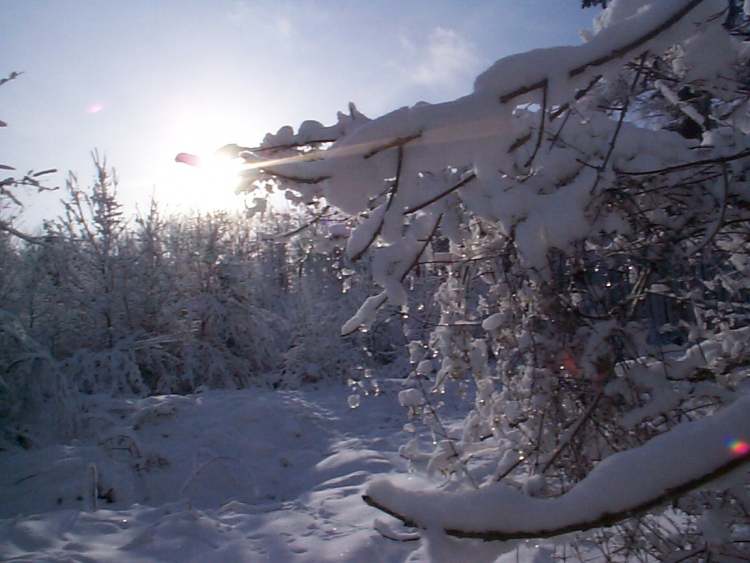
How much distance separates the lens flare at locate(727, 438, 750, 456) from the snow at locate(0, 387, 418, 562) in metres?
3.01

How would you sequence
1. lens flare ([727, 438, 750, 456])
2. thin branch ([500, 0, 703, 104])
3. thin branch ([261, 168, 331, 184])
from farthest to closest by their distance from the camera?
thin branch ([261, 168, 331, 184]) → thin branch ([500, 0, 703, 104]) → lens flare ([727, 438, 750, 456])

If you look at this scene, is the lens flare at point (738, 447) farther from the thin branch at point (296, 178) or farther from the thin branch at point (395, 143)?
the thin branch at point (296, 178)

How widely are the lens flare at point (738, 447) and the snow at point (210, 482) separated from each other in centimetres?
301

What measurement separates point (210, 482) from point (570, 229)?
5.51 meters

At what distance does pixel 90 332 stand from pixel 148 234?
3214 mm

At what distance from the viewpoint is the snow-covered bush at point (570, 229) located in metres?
1.41

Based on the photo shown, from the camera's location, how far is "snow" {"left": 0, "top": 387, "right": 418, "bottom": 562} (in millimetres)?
3711

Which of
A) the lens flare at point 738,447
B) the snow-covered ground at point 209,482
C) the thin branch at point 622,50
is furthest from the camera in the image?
the snow-covered ground at point 209,482

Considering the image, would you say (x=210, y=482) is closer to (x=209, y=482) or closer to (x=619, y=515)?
(x=209, y=482)

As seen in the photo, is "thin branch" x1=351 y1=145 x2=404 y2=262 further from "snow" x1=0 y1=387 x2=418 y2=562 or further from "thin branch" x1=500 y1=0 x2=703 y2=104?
"snow" x1=0 y1=387 x2=418 y2=562

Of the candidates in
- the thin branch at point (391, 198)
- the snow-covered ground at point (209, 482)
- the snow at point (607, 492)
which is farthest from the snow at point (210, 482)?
the snow at point (607, 492)

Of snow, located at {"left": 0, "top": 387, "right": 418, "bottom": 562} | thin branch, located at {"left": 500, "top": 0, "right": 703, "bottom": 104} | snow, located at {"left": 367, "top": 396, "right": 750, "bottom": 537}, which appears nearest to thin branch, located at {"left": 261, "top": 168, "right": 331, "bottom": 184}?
thin branch, located at {"left": 500, "top": 0, "right": 703, "bottom": 104}

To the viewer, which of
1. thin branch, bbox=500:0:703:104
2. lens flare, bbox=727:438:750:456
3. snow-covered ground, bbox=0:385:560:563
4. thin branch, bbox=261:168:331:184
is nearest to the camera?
lens flare, bbox=727:438:750:456

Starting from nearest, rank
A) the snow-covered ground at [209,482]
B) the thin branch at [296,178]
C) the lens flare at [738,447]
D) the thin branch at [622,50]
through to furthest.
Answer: the lens flare at [738,447], the thin branch at [622,50], the thin branch at [296,178], the snow-covered ground at [209,482]
